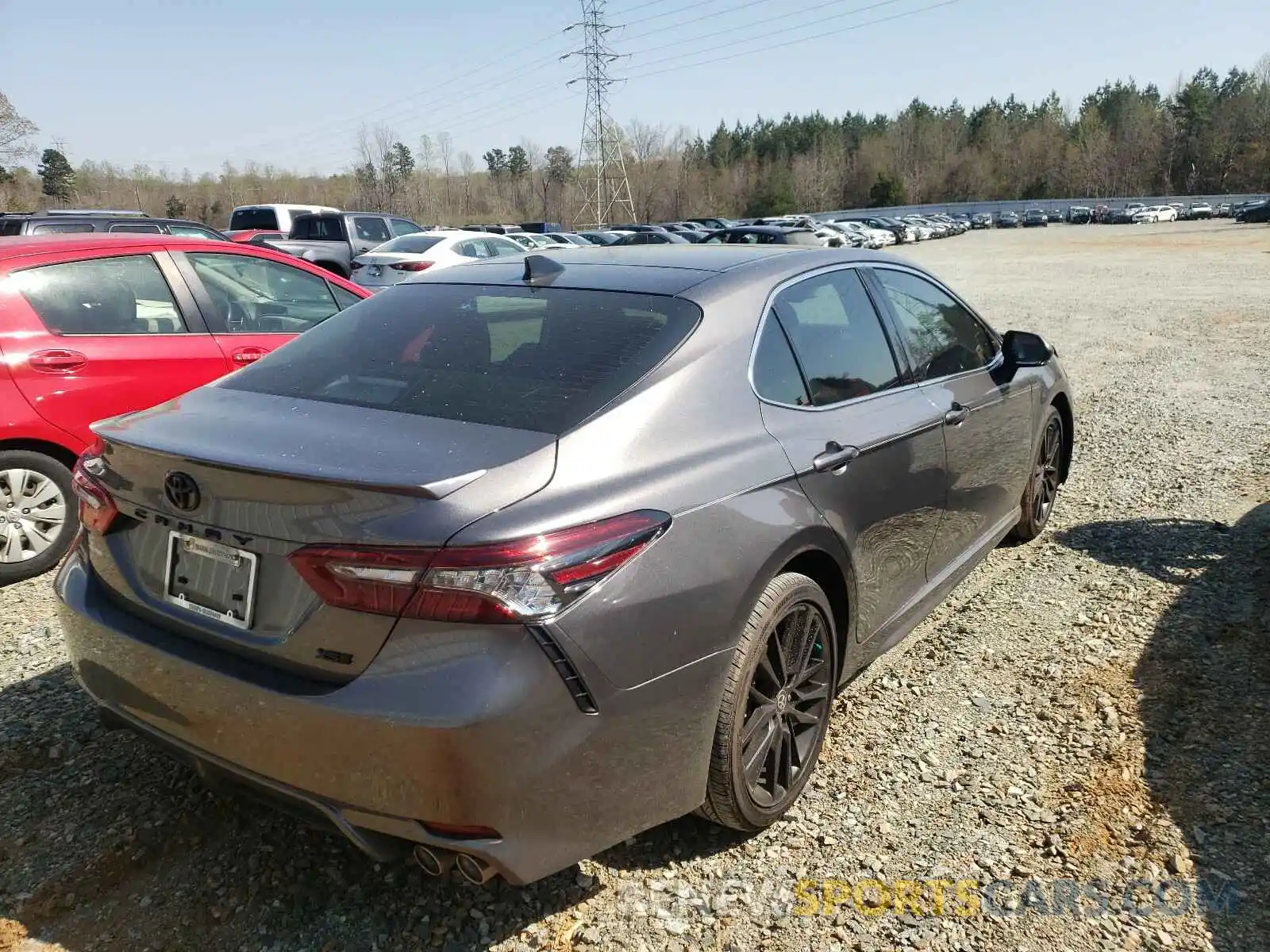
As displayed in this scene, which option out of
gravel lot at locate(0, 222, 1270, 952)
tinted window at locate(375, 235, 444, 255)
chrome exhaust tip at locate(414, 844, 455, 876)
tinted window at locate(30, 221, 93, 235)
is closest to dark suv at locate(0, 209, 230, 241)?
tinted window at locate(30, 221, 93, 235)

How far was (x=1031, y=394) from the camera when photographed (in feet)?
15.2

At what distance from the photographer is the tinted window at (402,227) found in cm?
2126

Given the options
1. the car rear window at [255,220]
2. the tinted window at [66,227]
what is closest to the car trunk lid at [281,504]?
the tinted window at [66,227]

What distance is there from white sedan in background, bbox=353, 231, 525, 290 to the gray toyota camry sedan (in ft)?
40.1

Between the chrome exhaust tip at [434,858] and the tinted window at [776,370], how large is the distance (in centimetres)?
152

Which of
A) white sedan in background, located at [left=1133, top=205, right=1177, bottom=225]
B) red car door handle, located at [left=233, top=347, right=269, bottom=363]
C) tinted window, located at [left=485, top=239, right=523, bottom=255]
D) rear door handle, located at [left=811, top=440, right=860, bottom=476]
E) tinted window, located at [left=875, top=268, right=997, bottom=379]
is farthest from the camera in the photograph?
white sedan in background, located at [left=1133, top=205, right=1177, bottom=225]

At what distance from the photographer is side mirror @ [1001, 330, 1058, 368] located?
432cm

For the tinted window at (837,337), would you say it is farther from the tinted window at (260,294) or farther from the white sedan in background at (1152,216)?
the white sedan in background at (1152,216)

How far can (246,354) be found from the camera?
5324 mm

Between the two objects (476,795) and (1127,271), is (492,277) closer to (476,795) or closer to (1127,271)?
(476,795)

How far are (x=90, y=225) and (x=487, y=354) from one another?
1348 centimetres

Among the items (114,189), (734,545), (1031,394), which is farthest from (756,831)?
(114,189)

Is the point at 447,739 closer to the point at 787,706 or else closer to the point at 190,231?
the point at 787,706

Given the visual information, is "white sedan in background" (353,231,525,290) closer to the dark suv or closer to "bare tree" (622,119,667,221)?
the dark suv
